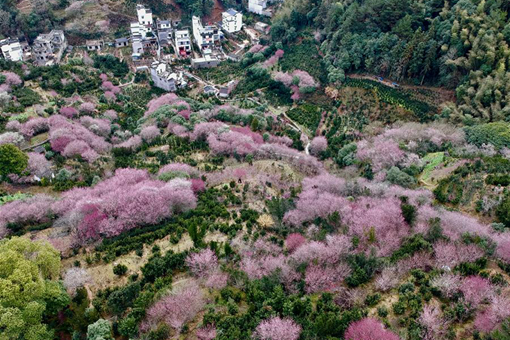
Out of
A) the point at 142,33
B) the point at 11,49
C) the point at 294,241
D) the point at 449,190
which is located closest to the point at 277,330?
the point at 294,241

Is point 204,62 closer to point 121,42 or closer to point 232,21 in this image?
point 232,21

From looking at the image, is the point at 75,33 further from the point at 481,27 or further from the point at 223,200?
the point at 481,27

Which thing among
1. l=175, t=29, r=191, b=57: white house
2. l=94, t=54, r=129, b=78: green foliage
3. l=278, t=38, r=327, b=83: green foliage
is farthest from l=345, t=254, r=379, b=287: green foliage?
l=175, t=29, r=191, b=57: white house

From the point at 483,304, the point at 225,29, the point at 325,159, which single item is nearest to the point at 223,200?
the point at 325,159

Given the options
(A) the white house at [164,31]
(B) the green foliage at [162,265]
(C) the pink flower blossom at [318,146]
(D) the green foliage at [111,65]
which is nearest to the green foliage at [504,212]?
(C) the pink flower blossom at [318,146]

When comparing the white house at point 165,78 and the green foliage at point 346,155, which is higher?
the white house at point 165,78

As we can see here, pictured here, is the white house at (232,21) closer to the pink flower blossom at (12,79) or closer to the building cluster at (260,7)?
the building cluster at (260,7)
